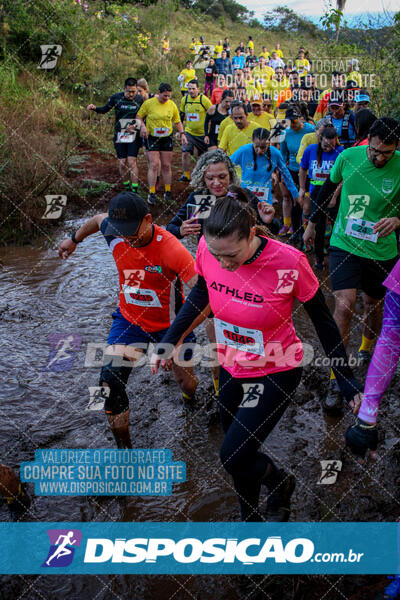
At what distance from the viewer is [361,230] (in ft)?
12.4

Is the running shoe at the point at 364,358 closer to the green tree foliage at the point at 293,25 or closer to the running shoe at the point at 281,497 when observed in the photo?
the running shoe at the point at 281,497

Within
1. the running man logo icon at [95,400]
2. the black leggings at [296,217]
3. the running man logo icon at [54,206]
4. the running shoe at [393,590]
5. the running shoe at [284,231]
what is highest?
the black leggings at [296,217]

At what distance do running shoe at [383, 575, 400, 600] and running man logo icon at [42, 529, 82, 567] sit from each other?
1.72 m

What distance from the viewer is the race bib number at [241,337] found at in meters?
2.40

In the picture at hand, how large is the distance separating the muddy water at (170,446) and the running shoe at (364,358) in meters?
0.30

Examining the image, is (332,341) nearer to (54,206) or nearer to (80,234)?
(80,234)

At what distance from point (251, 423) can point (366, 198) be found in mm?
2233

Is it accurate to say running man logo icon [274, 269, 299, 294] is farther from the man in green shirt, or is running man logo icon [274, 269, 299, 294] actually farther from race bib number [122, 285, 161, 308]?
the man in green shirt

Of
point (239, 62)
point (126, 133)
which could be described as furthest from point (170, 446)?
point (239, 62)

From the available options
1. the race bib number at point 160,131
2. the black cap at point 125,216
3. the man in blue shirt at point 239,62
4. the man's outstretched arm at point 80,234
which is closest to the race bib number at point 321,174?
the man's outstretched arm at point 80,234

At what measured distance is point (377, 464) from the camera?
3344mm

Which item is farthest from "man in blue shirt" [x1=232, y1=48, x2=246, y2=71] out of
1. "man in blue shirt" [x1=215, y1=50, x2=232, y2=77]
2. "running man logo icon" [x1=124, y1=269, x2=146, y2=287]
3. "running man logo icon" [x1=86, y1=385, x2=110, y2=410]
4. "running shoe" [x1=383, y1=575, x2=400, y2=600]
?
"running shoe" [x1=383, y1=575, x2=400, y2=600]

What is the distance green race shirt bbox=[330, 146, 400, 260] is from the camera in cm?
365

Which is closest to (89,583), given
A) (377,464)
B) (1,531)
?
(1,531)
